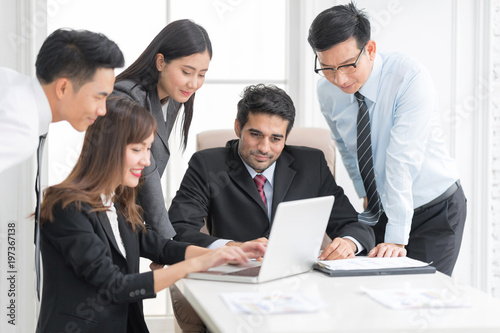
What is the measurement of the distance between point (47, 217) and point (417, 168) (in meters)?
1.17

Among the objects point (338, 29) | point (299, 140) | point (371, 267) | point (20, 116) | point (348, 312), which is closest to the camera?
point (348, 312)

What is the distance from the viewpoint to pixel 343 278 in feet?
5.28

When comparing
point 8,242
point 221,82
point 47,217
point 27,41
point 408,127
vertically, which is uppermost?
point 27,41

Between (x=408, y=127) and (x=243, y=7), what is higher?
(x=243, y=7)

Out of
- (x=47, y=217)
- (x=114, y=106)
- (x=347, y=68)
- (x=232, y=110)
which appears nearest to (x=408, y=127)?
(x=347, y=68)

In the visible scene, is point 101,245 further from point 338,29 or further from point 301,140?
point 301,140

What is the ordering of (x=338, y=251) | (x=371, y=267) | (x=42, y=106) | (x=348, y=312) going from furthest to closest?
(x=338, y=251)
(x=371, y=267)
(x=42, y=106)
(x=348, y=312)

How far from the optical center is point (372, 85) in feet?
6.93

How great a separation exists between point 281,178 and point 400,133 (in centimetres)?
47

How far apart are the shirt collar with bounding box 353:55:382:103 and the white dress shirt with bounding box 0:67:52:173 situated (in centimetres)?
108

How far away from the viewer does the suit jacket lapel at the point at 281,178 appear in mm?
2201

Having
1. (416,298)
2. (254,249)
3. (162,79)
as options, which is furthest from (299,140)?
(416,298)

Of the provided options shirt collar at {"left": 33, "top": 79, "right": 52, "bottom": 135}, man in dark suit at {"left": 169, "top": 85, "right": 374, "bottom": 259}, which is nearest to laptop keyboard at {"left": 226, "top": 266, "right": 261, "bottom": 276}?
man in dark suit at {"left": 169, "top": 85, "right": 374, "bottom": 259}

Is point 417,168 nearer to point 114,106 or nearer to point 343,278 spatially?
point 343,278
